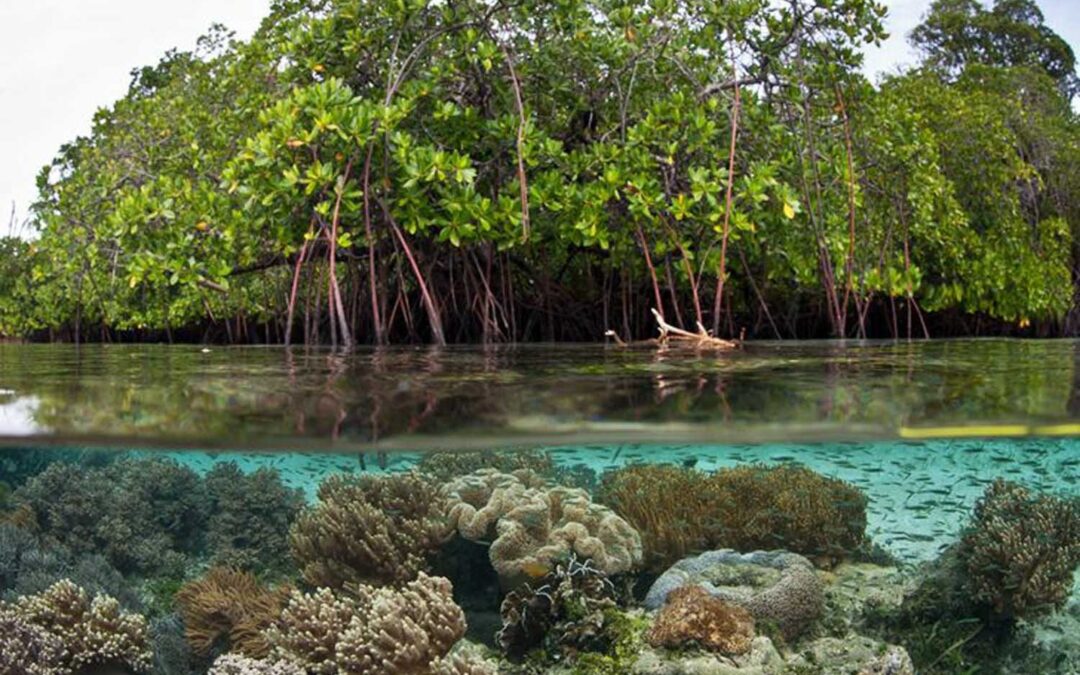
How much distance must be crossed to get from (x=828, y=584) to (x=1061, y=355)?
3.54m

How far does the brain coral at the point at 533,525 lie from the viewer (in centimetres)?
528

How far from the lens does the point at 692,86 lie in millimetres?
9672

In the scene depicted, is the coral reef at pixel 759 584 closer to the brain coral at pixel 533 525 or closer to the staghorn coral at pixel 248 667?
the brain coral at pixel 533 525

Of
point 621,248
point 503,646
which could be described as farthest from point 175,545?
point 621,248

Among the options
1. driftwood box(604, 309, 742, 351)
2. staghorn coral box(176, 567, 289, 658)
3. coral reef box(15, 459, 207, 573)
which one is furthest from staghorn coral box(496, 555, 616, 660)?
driftwood box(604, 309, 742, 351)

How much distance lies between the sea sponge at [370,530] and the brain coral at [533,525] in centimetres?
15

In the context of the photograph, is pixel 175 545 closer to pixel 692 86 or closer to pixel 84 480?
pixel 84 480

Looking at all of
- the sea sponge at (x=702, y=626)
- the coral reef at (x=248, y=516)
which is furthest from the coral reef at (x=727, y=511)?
the coral reef at (x=248, y=516)

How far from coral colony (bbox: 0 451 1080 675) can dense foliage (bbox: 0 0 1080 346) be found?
207cm

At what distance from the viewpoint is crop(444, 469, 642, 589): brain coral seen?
5.28 metres

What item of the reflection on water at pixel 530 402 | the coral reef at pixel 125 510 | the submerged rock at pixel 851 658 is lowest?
the submerged rock at pixel 851 658

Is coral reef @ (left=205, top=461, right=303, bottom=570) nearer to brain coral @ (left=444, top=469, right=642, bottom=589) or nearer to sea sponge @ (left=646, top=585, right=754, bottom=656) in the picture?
brain coral @ (left=444, top=469, right=642, bottom=589)

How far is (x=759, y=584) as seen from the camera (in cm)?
530

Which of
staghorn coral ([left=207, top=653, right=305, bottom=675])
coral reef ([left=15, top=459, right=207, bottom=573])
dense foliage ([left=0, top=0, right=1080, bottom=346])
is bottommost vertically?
staghorn coral ([left=207, top=653, right=305, bottom=675])
